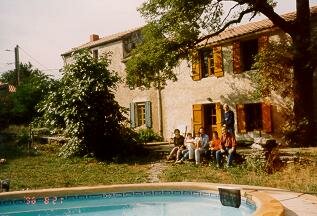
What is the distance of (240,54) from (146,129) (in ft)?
23.9

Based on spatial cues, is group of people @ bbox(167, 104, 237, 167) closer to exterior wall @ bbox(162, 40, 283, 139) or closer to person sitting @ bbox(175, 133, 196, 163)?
person sitting @ bbox(175, 133, 196, 163)

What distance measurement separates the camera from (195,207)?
9461mm

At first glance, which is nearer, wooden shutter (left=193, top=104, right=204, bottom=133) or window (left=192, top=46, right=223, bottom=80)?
window (left=192, top=46, right=223, bottom=80)

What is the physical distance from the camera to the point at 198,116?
20.5 meters

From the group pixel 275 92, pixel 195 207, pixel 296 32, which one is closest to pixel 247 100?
pixel 275 92

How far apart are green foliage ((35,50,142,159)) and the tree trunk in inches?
271

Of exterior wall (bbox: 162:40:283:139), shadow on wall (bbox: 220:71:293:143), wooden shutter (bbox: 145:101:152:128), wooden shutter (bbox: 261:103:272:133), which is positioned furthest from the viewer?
wooden shutter (bbox: 145:101:152:128)

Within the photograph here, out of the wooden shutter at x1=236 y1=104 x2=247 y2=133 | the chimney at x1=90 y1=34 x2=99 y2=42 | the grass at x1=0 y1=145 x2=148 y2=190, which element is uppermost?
the chimney at x1=90 y1=34 x2=99 y2=42

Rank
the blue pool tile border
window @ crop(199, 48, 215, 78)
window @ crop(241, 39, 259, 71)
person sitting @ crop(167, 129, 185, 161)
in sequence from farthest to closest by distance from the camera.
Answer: window @ crop(199, 48, 215, 78), window @ crop(241, 39, 259, 71), person sitting @ crop(167, 129, 185, 161), the blue pool tile border

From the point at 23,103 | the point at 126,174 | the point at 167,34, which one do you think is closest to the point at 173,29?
the point at 167,34

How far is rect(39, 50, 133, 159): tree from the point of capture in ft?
54.2

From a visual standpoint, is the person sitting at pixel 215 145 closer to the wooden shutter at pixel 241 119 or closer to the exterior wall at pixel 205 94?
the exterior wall at pixel 205 94

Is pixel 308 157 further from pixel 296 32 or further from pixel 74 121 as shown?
pixel 74 121

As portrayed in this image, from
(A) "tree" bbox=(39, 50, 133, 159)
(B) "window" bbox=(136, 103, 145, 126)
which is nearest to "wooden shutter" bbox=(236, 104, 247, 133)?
(A) "tree" bbox=(39, 50, 133, 159)
